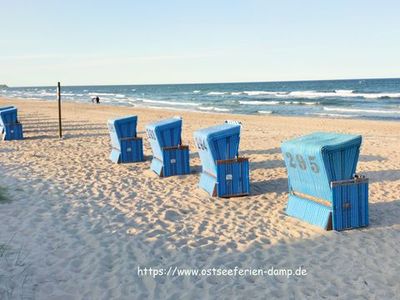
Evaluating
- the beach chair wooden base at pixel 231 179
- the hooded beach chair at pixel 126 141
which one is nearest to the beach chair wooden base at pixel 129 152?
the hooded beach chair at pixel 126 141

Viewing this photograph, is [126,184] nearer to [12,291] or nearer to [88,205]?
[88,205]

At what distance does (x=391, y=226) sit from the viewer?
6.73m

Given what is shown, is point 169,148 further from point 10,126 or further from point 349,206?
point 10,126

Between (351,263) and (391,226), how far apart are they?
1.66 m

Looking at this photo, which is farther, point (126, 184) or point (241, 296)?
point (126, 184)

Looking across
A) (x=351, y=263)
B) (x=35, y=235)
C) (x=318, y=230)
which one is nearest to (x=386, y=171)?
(x=318, y=230)

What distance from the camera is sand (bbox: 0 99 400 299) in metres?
4.85

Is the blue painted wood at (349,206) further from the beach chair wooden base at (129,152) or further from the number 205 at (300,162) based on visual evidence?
the beach chair wooden base at (129,152)

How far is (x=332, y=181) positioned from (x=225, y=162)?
2.26 meters

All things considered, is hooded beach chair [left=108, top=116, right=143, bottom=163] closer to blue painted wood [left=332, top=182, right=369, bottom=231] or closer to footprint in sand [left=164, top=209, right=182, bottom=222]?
footprint in sand [left=164, top=209, right=182, bottom=222]

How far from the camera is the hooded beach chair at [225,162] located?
26.8 ft

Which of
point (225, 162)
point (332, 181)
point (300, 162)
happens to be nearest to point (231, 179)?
point (225, 162)

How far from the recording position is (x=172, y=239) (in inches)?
245

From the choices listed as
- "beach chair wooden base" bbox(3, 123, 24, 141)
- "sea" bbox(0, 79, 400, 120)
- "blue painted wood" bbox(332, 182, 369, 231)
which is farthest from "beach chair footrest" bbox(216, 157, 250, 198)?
"sea" bbox(0, 79, 400, 120)
